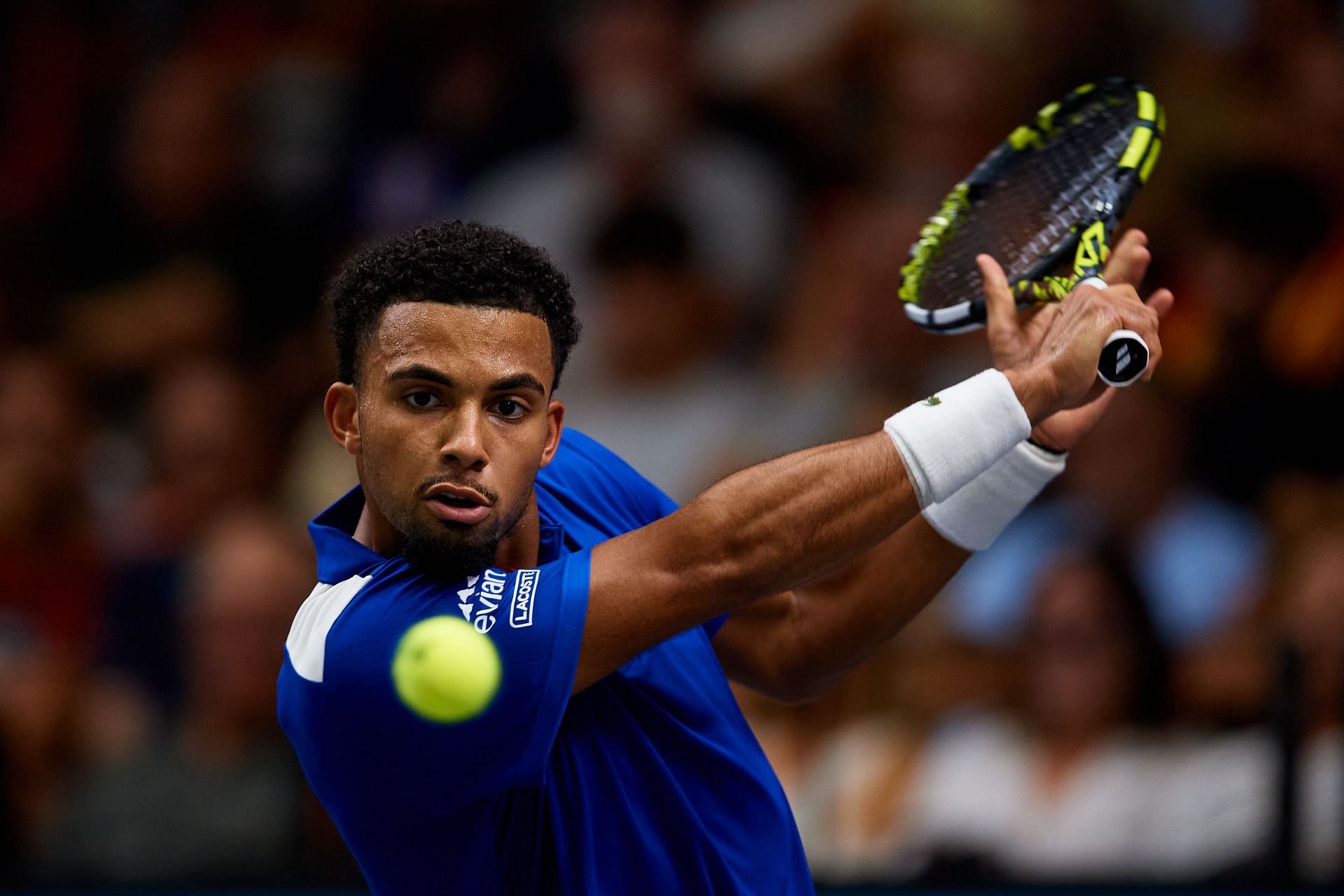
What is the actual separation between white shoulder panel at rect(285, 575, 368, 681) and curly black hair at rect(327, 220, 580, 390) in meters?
0.37

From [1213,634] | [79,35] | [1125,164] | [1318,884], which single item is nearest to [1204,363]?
[1213,634]

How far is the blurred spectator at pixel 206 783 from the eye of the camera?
555 cm

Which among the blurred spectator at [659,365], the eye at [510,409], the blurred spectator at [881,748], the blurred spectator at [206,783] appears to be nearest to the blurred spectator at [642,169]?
the blurred spectator at [659,365]

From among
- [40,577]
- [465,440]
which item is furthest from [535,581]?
[40,577]

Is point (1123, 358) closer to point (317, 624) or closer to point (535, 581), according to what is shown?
point (535, 581)

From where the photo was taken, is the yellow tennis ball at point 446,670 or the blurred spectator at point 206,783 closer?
the yellow tennis ball at point 446,670

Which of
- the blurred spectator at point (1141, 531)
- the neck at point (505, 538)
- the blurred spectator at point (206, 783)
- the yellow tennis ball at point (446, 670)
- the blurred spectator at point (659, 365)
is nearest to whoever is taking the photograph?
the yellow tennis ball at point (446, 670)

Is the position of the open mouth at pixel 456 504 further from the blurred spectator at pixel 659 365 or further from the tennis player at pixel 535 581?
the blurred spectator at pixel 659 365

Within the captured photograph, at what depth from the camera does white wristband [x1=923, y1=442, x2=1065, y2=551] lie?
347 cm

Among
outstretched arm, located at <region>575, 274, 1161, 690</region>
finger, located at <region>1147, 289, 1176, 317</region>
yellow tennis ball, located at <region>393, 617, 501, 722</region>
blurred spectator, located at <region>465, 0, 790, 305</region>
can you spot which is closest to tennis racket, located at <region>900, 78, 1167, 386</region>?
finger, located at <region>1147, 289, 1176, 317</region>

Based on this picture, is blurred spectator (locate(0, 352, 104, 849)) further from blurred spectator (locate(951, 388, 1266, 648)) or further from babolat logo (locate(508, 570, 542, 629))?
babolat logo (locate(508, 570, 542, 629))

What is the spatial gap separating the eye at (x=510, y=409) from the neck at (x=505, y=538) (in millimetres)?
162

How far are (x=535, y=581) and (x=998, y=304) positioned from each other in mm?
1134

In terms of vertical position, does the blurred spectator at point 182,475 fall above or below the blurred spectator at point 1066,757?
above
